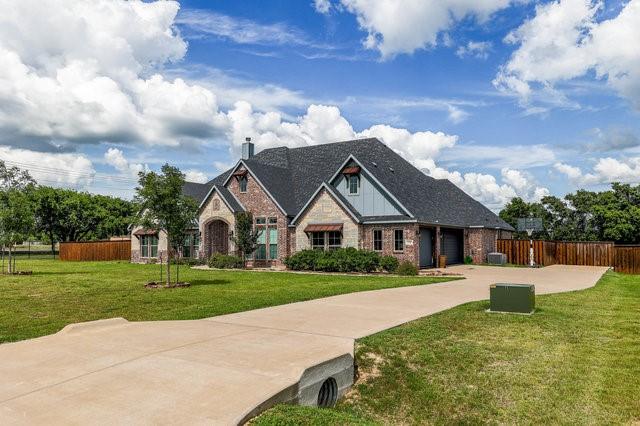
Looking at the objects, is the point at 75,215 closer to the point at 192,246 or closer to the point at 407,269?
the point at 192,246

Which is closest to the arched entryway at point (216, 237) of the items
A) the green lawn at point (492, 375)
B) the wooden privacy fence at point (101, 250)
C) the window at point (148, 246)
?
the window at point (148, 246)

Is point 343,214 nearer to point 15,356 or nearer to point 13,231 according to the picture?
point 13,231

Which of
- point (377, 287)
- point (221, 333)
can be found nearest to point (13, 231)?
point (377, 287)

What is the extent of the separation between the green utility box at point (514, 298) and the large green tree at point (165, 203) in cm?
1230

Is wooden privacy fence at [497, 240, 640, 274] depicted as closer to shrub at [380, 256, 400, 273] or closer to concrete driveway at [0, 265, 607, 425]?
shrub at [380, 256, 400, 273]

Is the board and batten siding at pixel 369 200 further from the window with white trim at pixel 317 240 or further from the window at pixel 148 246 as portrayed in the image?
the window at pixel 148 246

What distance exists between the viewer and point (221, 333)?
9.07 meters

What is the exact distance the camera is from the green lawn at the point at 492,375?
265 inches

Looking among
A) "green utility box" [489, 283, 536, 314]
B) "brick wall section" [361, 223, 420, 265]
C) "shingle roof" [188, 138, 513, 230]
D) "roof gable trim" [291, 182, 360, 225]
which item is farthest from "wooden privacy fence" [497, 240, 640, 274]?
"green utility box" [489, 283, 536, 314]

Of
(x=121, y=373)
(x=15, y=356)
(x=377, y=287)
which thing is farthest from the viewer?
(x=377, y=287)

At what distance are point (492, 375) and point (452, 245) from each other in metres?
27.6

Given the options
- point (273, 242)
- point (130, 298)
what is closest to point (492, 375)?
point (130, 298)

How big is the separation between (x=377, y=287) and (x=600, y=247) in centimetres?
2128

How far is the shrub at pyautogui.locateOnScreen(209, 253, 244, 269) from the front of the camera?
2988cm
